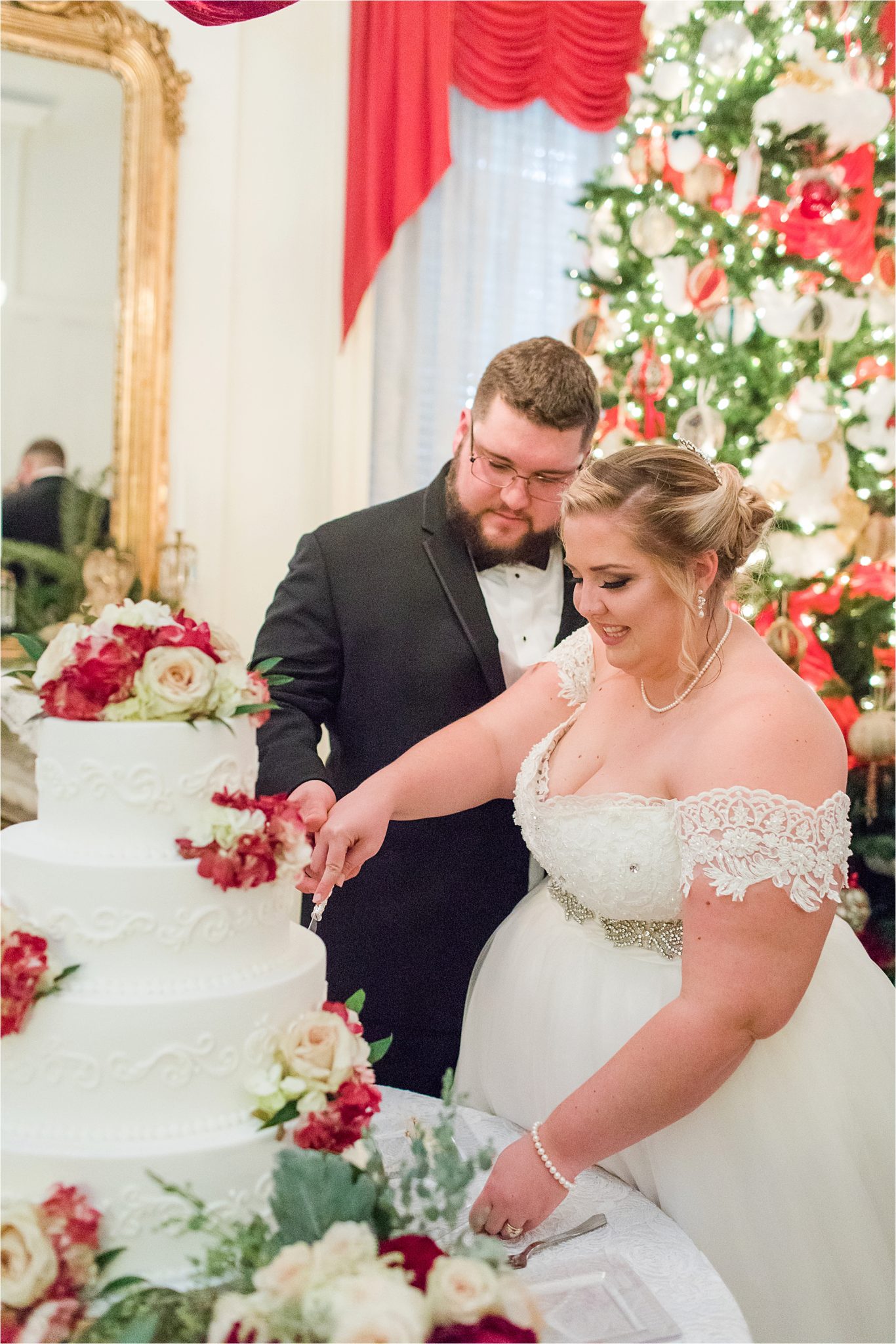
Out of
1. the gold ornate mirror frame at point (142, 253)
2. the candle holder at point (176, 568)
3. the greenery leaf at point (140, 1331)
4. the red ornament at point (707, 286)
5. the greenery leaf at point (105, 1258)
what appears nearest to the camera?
the greenery leaf at point (140, 1331)

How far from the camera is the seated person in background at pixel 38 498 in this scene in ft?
14.0

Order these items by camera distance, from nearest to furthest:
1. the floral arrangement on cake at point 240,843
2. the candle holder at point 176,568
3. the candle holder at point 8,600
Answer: the floral arrangement on cake at point 240,843, the candle holder at point 8,600, the candle holder at point 176,568

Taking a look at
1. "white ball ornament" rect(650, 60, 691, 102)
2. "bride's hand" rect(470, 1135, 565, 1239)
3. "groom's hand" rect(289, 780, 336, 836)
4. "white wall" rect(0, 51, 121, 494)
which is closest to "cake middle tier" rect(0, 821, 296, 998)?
"bride's hand" rect(470, 1135, 565, 1239)

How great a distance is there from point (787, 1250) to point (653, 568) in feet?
3.47

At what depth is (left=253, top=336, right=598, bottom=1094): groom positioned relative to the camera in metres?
2.51

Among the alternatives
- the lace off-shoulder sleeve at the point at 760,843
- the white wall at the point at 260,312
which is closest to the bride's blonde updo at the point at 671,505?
the lace off-shoulder sleeve at the point at 760,843

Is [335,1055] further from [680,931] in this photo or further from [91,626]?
[680,931]

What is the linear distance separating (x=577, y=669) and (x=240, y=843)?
3.68 feet

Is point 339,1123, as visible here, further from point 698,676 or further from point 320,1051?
point 698,676

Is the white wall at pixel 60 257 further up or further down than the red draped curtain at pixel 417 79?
further down

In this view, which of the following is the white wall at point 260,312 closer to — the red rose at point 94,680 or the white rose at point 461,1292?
the red rose at point 94,680

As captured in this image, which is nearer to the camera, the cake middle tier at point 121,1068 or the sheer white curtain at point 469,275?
the cake middle tier at point 121,1068

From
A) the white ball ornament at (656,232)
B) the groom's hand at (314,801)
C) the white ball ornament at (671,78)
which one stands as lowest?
the groom's hand at (314,801)

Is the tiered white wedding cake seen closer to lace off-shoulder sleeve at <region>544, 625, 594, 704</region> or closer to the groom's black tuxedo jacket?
lace off-shoulder sleeve at <region>544, 625, 594, 704</region>
